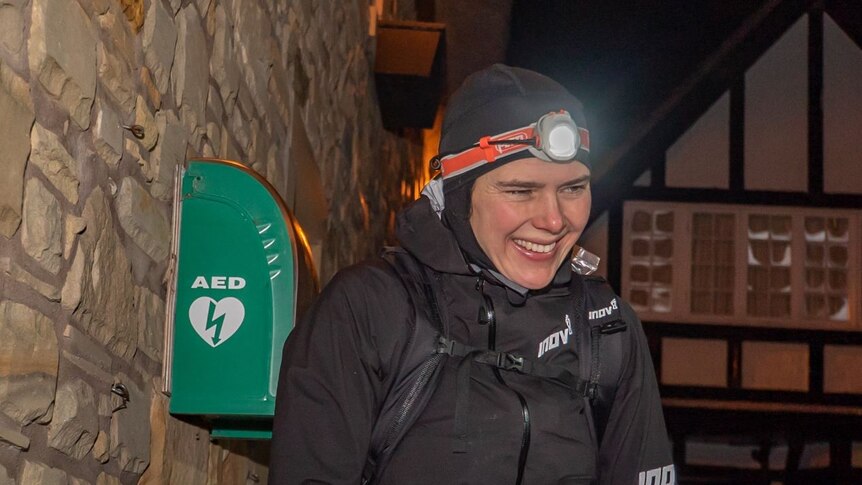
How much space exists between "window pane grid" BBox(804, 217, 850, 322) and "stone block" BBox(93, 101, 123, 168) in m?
11.4

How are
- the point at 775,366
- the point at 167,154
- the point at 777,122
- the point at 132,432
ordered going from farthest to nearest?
the point at 777,122 < the point at 775,366 < the point at 167,154 < the point at 132,432

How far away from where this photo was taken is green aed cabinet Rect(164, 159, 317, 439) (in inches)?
95.3

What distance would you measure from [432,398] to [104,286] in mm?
599

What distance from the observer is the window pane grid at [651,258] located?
1279cm

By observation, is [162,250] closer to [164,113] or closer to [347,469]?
[164,113]

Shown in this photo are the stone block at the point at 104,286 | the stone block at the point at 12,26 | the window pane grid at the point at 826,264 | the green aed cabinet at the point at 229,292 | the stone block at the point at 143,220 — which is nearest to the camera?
the stone block at the point at 12,26

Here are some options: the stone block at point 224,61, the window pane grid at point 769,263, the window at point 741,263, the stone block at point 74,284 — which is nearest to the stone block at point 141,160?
the stone block at point 74,284

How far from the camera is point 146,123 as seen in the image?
2311 millimetres

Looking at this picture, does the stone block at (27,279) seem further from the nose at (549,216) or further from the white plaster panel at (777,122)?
the white plaster panel at (777,122)

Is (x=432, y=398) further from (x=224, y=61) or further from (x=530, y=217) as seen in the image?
(x=224, y=61)

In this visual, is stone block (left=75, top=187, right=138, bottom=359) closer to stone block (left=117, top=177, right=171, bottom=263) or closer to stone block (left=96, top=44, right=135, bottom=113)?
stone block (left=117, top=177, right=171, bottom=263)

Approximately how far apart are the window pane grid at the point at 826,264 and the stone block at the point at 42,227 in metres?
11.7

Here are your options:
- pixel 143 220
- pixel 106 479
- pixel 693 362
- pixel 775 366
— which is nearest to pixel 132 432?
pixel 106 479

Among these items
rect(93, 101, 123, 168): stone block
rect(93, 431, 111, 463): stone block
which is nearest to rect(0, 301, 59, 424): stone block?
rect(93, 431, 111, 463): stone block
